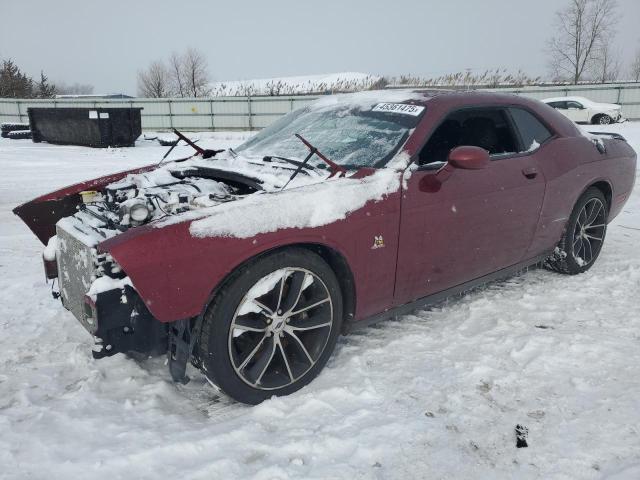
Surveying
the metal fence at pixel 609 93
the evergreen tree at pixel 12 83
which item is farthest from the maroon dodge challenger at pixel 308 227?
the evergreen tree at pixel 12 83

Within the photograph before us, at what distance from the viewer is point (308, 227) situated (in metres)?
2.41

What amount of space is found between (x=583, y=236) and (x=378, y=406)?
9.06 feet

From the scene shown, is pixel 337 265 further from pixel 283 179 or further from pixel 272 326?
pixel 283 179

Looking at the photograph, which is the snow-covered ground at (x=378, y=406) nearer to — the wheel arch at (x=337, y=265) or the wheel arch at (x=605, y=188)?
the wheel arch at (x=337, y=265)

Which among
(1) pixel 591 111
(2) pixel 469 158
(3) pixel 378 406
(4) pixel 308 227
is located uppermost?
(1) pixel 591 111

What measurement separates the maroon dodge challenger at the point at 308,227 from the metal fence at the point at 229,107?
21.2 m

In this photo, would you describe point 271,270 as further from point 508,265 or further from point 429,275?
point 508,265

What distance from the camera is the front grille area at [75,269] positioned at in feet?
7.67

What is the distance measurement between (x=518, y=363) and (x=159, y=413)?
1937 mm

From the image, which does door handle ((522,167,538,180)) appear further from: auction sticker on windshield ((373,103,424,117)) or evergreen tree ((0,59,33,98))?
evergreen tree ((0,59,33,98))

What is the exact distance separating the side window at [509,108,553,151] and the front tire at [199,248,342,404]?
78.3 inches

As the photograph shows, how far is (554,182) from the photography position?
3.66 m

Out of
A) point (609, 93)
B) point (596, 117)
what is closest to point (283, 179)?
point (596, 117)

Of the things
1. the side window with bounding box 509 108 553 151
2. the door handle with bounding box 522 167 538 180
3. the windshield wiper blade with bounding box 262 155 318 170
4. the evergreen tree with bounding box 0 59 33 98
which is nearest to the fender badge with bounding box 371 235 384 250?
the windshield wiper blade with bounding box 262 155 318 170
